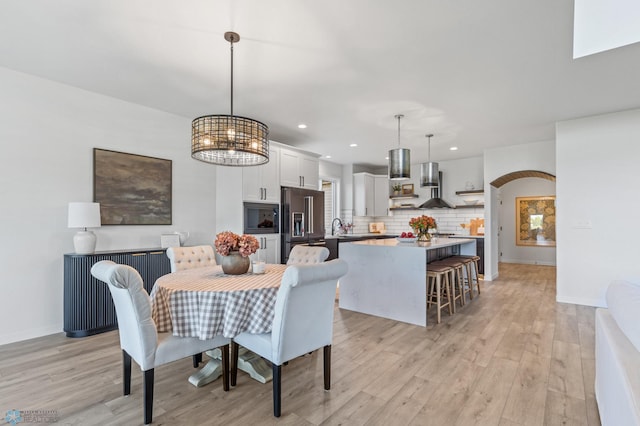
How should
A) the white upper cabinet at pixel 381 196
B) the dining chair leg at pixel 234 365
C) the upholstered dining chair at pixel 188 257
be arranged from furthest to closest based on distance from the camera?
the white upper cabinet at pixel 381 196, the upholstered dining chair at pixel 188 257, the dining chair leg at pixel 234 365

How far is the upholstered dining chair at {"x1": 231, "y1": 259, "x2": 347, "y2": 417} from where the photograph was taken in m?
1.89

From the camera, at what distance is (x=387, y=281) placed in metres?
3.96

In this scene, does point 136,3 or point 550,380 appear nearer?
point 136,3

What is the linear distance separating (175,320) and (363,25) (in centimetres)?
246

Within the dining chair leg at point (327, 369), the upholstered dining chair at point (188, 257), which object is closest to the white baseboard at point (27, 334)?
the upholstered dining chair at point (188, 257)

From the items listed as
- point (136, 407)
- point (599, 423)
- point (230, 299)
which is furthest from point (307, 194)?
point (599, 423)

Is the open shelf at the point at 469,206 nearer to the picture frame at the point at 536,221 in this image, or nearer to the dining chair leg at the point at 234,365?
the picture frame at the point at 536,221

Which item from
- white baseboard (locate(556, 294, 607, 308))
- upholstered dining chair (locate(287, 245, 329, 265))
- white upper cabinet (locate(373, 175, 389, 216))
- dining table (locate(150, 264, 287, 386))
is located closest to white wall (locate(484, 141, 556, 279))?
white baseboard (locate(556, 294, 607, 308))

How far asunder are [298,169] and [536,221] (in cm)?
695

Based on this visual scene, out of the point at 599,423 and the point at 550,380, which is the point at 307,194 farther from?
the point at 599,423

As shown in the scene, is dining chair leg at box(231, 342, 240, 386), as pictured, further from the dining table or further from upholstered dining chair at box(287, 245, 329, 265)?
upholstered dining chair at box(287, 245, 329, 265)

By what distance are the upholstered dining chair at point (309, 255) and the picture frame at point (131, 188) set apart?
1.98 metres

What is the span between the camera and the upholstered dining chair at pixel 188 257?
10.6ft

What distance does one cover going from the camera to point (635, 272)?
164 inches
